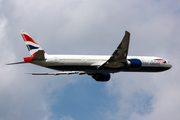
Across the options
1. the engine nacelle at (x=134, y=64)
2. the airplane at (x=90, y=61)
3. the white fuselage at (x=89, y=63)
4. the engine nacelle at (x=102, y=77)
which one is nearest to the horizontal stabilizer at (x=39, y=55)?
the airplane at (x=90, y=61)

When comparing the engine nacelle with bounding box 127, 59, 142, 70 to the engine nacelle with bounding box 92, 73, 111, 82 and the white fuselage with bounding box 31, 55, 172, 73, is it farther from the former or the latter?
the engine nacelle with bounding box 92, 73, 111, 82

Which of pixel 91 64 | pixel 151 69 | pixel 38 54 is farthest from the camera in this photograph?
pixel 151 69

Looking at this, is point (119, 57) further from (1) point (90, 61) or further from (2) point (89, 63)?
(2) point (89, 63)

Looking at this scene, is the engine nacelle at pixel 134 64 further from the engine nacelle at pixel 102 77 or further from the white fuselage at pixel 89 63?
the engine nacelle at pixel 102 77

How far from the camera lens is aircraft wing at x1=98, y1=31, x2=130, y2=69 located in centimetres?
3922

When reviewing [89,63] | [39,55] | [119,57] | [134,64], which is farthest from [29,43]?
[134,64]

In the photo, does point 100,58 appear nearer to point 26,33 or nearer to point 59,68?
point 59,68

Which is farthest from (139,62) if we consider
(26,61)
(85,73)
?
(26,61)

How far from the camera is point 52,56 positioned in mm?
41781

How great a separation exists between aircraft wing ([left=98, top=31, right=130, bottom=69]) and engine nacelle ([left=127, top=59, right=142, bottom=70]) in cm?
99

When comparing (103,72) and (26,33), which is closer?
(26,33)

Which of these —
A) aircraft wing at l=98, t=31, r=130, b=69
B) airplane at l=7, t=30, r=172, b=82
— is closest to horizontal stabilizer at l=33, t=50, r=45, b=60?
airplane at l=7, t=30, r=172, b=82

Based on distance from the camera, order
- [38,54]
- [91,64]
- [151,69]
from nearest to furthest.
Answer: [38,54], [91,64], [151,69]

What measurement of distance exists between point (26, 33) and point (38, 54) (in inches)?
167
